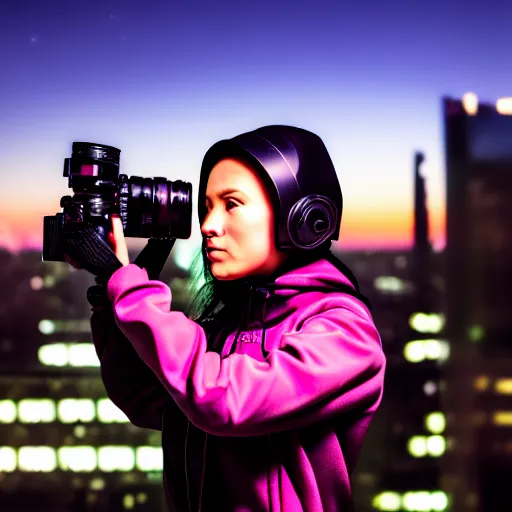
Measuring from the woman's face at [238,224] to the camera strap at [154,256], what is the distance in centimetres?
10

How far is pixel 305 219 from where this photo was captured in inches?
41.6

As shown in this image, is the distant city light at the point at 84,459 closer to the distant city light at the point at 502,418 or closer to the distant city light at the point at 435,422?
the distant city light at the point at 435,422

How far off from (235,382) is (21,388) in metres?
8.30

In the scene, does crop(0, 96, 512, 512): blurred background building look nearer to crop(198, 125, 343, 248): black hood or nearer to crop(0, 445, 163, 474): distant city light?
crop(0, 445, 163, 474): distant city light

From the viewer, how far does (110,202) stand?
1106 mm

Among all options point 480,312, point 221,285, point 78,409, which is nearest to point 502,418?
point 480,312

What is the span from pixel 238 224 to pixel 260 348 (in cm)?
23

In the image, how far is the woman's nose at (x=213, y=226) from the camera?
1.10 metres

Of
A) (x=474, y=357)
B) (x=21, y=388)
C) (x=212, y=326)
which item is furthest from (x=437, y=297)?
(x=212, y=326)

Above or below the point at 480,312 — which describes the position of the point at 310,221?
above

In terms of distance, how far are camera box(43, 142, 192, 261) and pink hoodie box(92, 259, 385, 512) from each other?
0.14m

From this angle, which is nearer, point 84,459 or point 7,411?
point 7,411

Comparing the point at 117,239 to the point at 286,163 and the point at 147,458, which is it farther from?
the point at 147,458

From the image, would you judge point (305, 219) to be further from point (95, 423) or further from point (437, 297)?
point (437, 297)
